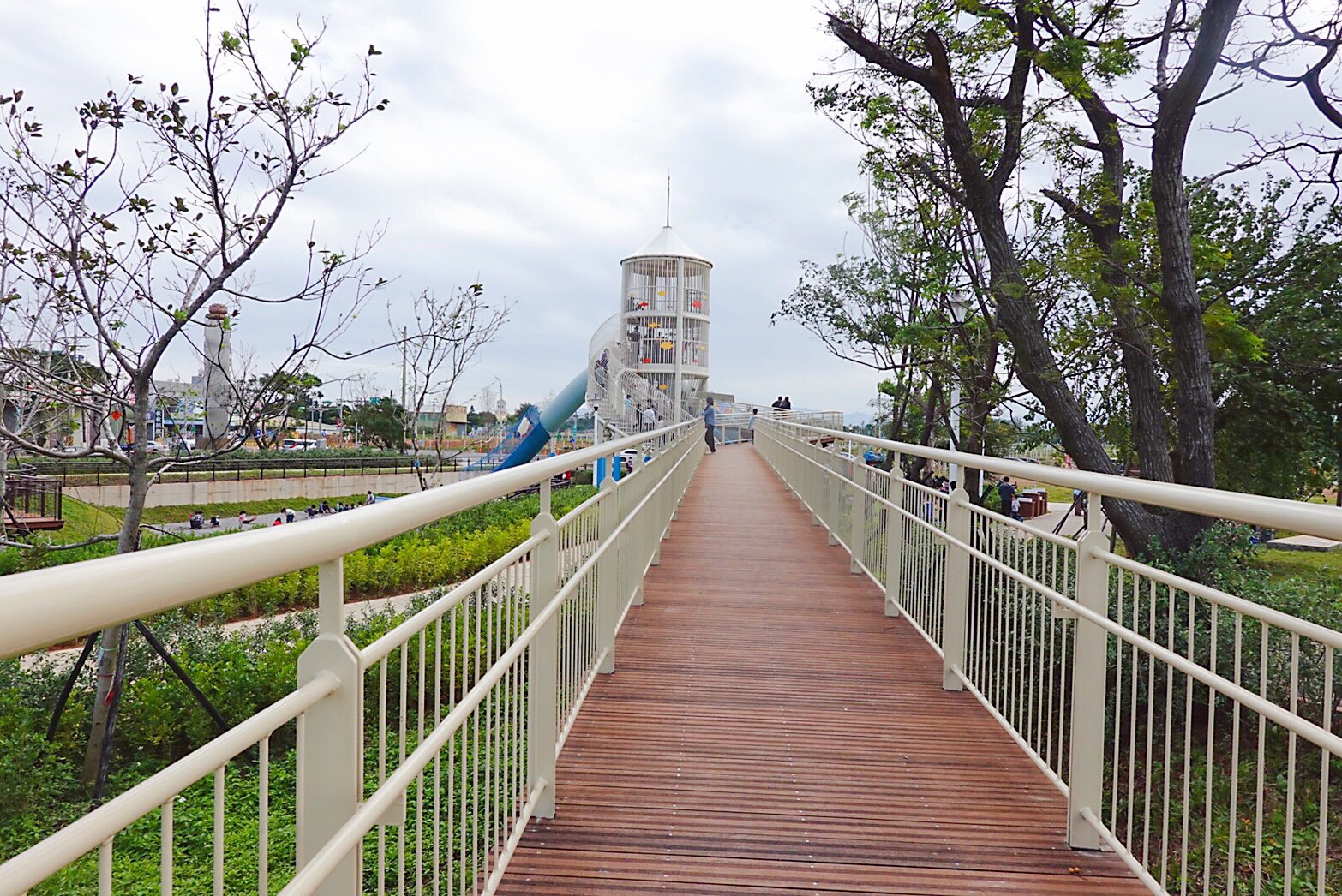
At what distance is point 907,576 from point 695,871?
12.7 ft

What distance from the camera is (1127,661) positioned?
6.97 m

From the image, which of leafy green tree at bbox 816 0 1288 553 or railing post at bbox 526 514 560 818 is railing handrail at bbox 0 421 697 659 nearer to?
railing post at bbox 526 514 560 818

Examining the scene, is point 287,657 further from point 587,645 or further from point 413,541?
point 413,541

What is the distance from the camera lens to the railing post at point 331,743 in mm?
1517

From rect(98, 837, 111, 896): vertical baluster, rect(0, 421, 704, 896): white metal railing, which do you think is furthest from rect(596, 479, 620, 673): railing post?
rect(98, 837, 111, 896): vertical baluster

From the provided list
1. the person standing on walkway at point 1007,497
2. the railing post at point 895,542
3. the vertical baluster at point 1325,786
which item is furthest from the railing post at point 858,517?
the person standing on walkway at point 1007,497

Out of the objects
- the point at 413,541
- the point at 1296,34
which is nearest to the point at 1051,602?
the point at 1296,34

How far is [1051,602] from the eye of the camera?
357cm

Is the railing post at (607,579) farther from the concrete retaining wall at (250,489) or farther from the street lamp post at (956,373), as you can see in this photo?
the concrete retaining wall at (250,489)

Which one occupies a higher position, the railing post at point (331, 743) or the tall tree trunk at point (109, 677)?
the railing post at point (331, 743)

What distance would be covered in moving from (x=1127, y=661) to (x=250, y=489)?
94.1ft

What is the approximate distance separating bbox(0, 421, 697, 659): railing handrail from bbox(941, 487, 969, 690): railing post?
3749 mm

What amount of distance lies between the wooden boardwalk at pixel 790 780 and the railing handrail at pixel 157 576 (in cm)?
185

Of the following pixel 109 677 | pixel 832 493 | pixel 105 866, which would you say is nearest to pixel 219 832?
pixel 105 866
